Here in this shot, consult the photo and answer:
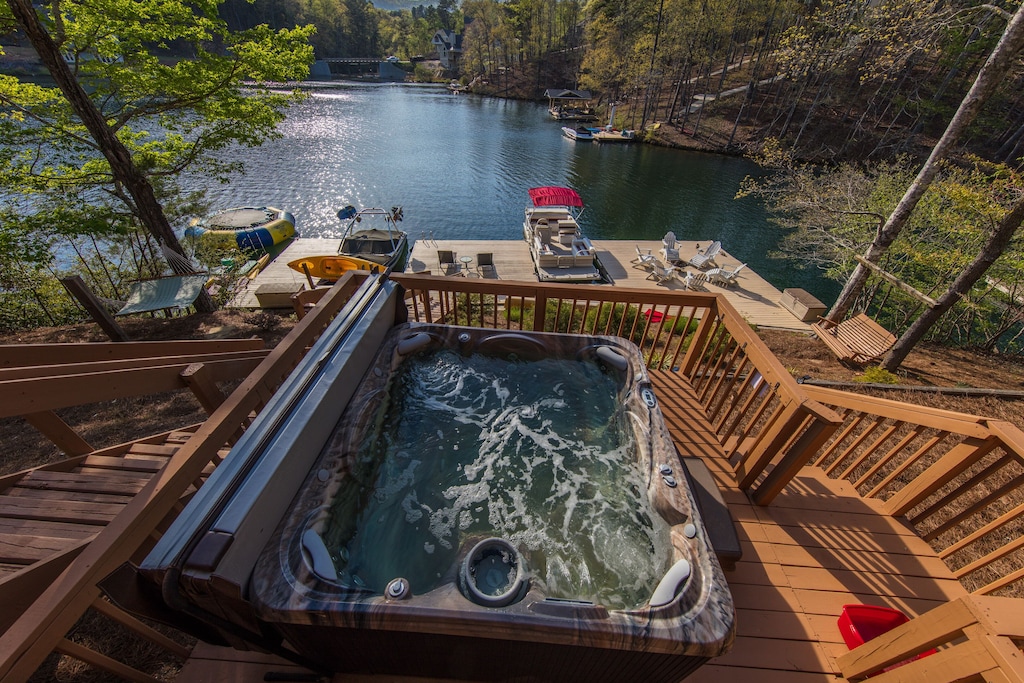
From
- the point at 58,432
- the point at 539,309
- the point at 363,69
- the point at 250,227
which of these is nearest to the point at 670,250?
the point at 539,309

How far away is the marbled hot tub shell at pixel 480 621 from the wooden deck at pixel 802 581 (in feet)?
1.14

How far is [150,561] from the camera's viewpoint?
1330 mm

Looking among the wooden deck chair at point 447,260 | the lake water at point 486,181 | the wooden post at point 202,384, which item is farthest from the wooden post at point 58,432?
the lake water at point 486,181

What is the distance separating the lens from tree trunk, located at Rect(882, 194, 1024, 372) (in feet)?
14.9

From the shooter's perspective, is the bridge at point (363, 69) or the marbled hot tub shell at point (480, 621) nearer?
the marbled hot tub shell at point (480, 621)

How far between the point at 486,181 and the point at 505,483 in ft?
62.1

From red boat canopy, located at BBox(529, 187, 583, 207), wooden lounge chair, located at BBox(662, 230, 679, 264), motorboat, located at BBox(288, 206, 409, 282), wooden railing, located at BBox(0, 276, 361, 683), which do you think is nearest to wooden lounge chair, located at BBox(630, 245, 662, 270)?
wooden lounge chair, located at BBox(662, 230, 679, 264)

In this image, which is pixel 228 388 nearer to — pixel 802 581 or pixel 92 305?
pixel 92 305

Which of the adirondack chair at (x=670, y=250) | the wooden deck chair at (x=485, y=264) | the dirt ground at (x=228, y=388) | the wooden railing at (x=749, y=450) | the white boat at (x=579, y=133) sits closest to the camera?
the wooden railing at (x=749, y=450)

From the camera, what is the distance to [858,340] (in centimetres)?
707

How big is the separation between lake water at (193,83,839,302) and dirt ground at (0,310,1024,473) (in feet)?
A: 17.7

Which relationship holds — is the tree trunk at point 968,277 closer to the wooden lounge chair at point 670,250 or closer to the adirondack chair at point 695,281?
the adirondack chair at point 695,281

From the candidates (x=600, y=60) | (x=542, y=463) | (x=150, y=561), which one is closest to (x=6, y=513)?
(x=150, y=561)

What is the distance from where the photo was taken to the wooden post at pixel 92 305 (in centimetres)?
431
